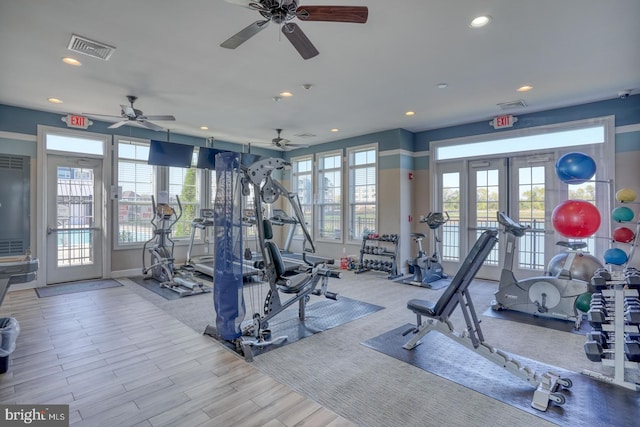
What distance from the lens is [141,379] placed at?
8.62 feet

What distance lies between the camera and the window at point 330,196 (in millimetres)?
7984

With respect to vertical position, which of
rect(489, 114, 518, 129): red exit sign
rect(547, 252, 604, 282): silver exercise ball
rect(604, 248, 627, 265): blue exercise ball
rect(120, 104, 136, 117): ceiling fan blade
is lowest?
rect(547, 252, 604, 282): silver exercise ball

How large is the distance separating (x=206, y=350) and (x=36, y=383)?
1.31 m

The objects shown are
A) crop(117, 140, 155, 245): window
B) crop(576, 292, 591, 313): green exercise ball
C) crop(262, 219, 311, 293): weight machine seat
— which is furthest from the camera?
crop(117, 140, 155, 245): window

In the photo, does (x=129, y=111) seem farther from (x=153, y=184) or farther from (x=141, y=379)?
(x=141, y=379)

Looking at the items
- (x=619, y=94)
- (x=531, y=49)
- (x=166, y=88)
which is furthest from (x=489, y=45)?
(x=166, y=88)

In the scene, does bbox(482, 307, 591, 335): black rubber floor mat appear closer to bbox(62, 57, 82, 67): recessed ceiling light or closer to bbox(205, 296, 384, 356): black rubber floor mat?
bbox(205, 296, 384, 356): black rubber floor mat

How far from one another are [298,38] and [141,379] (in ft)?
9.98

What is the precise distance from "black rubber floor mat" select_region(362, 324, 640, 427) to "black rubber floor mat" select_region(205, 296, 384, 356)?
27.8 inches

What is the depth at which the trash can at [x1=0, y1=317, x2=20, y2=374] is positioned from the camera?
2.68 meters

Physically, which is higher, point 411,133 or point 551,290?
point 411,133

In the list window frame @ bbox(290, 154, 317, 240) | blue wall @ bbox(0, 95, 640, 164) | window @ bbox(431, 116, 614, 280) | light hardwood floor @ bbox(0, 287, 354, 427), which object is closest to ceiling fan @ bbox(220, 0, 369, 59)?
light hardwood floor @ bbox(0, 287, 354, 427)

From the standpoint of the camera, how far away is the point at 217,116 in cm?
595

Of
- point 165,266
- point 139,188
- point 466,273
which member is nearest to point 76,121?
point 139,188
